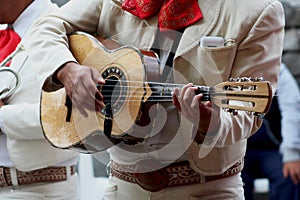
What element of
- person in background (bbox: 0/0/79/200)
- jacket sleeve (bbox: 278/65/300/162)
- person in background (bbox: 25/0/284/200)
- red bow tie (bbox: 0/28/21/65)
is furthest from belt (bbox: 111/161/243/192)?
jacket sleeve (bbox: 278/65/300/162)

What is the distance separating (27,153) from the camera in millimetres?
2689

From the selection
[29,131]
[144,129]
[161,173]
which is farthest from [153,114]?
[29,131]

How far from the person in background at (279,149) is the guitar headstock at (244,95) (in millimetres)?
2372

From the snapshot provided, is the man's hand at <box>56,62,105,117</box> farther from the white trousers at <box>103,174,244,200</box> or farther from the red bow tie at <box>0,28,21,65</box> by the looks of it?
the red bow tie at <box>0,28,21,65</box>

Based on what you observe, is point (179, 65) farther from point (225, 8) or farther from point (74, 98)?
point (74, 98)

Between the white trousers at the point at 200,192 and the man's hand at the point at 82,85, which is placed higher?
the man's hand at the point at 82,85

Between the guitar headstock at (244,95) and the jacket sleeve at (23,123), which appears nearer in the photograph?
the guitar headstock at (244,95)

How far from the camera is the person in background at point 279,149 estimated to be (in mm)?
4195

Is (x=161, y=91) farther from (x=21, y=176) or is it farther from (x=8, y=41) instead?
(x=8, y=41)

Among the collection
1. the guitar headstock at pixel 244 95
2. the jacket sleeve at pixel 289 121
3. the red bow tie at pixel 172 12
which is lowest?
the jacket sleeve at pixel 289 121

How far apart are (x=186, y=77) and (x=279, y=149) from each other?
7.58 feet

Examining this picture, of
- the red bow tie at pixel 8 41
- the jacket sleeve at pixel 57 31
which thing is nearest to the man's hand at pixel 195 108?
the jacket sleeve at pixel 57 31

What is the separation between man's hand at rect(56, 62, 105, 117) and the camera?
2137 millimetres

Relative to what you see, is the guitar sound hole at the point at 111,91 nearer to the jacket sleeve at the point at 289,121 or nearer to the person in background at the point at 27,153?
the person in background at the point at 27,153
